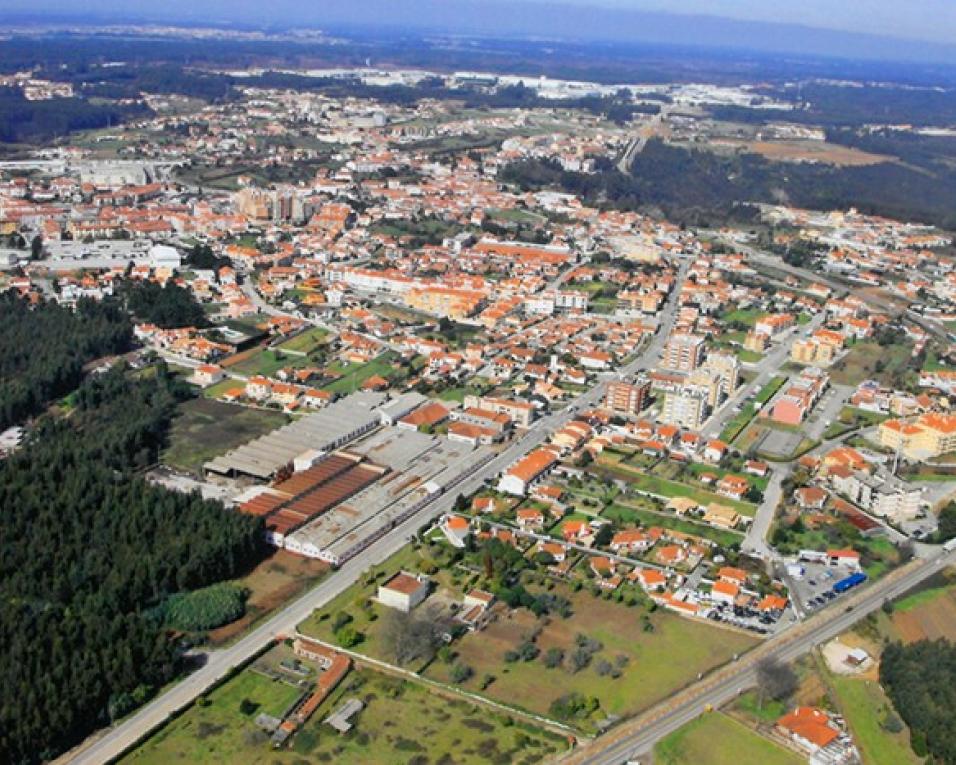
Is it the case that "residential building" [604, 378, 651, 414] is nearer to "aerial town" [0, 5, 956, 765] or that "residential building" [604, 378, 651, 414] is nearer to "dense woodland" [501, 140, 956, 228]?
"aerial town" [0, 5, 956, 765]

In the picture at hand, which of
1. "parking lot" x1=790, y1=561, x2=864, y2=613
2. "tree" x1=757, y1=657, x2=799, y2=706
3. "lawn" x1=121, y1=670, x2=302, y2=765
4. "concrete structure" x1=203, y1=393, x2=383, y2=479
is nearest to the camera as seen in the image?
"lawn" x1=121, y1=670, x2=302, y2=765

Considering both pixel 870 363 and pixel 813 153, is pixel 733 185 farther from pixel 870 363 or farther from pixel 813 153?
pixel 870 363

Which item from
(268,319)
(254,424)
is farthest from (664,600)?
(268,319)

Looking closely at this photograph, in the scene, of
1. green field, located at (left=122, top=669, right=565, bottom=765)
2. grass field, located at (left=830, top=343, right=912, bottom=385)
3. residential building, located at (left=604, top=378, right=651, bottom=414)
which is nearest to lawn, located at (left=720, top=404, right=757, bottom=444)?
residential building, located at (left=604, top=378, right=651, bottom=414)

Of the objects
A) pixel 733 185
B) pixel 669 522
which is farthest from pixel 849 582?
pixel 733 185

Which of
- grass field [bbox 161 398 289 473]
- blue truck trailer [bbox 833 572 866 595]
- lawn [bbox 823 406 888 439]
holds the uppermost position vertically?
lawn [bbox 823 406 888 439]

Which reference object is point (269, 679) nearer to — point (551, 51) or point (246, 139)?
point (246, 139)

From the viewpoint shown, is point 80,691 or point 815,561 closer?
point 80,691
